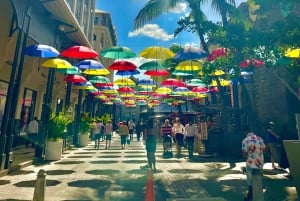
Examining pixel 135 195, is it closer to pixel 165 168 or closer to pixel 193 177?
pixel 193 177

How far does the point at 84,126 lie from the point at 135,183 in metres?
11.5

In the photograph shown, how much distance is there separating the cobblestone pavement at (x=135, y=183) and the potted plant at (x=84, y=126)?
23.9ft

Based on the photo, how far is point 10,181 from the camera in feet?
23.3

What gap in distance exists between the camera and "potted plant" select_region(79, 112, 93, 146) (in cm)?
1761

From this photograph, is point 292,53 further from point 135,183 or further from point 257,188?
point 135,183

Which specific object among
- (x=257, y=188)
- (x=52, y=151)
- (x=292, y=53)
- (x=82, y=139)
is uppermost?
(x=292, y=53)

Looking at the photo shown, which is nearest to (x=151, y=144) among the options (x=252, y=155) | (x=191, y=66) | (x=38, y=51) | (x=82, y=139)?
(x=252, y=155)

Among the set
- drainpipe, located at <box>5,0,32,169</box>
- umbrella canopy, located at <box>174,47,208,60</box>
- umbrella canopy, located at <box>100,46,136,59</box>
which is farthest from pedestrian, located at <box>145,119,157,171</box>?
drainpipe, located at <box>5,0,32,169</box>

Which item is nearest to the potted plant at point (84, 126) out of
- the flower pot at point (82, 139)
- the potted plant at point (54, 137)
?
the flower pot at point (82, 139)

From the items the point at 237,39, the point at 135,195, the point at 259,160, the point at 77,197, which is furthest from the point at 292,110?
the point at 77,197

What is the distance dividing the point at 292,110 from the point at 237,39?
884cm

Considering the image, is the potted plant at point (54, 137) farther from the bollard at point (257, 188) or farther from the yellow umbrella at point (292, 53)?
the yellow umbrella at point (292, 53)

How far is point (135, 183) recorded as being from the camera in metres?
7.21

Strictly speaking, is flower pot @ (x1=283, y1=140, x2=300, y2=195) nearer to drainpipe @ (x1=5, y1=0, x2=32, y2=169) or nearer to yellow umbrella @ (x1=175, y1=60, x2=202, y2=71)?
drainpipe @ (x1=5, y1=0, x2=32, y2=169)
